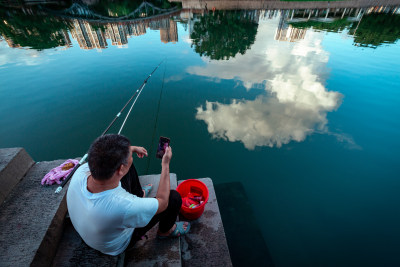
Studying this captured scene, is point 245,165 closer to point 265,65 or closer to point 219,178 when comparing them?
point 219,178

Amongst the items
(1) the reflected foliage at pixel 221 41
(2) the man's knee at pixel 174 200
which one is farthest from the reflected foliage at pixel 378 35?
(2) the man's knee at pixel 174 200

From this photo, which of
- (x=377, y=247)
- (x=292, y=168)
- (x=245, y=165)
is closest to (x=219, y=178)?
(x=245, y=165)

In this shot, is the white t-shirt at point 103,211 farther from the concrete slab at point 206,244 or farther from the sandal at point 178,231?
the concrete slab at point 206,244

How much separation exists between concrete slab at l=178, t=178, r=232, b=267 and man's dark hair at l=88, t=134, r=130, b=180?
179cm

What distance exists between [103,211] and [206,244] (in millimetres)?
1743

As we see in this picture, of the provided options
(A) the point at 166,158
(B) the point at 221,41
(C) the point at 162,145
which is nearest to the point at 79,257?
(A) the point at 166,158

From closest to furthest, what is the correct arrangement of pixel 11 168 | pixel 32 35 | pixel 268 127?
pixel 11 168, pixel 268 127, pixel 32 35

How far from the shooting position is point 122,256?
1.98 metres

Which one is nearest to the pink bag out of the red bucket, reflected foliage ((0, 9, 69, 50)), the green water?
the red bucket

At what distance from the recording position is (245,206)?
362cm

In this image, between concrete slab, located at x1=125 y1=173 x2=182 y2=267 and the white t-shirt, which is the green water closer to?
concrete slab, located at x1=125 y1=173 x2=182 y2=267

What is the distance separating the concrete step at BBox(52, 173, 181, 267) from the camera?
1.82 metres

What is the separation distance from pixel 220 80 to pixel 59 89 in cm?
813

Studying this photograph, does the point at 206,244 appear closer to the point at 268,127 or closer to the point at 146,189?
the point at 146,189
